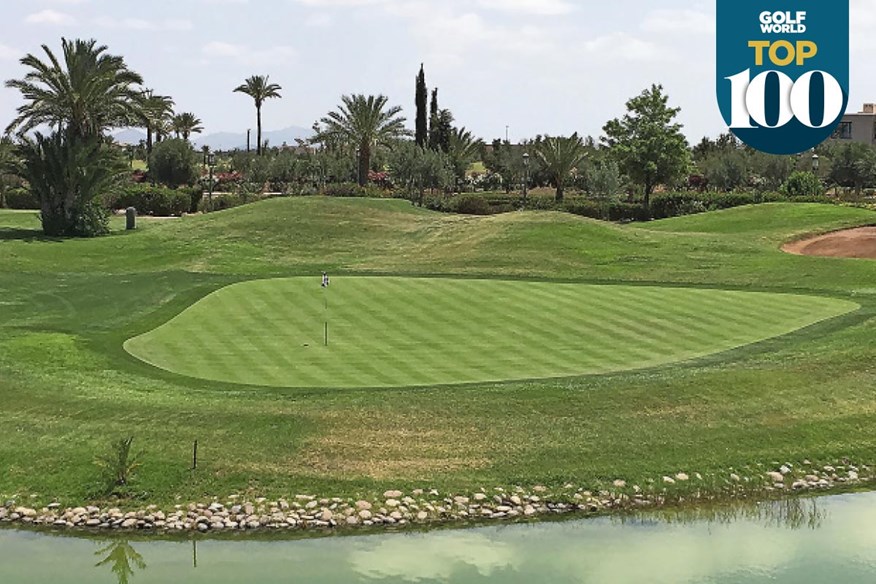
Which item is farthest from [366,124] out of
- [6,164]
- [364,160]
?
[6,164]

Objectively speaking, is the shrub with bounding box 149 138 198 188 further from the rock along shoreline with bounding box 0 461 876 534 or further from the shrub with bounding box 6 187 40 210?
the rock along shoreline with bounding box 0 461 876 534

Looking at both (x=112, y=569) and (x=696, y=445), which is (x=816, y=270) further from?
(x=112, y=569)

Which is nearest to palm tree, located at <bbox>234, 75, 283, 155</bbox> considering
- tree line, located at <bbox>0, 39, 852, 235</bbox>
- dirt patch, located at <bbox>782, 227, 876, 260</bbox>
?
tree line, located at <bbox>0, 39, 852, 235</bbox>

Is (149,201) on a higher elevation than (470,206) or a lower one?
higher

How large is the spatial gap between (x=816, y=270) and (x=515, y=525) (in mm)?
27769

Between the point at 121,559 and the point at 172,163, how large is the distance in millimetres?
76543

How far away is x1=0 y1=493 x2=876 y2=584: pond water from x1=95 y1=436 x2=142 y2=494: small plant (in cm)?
136

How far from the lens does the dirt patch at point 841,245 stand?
4538 cm

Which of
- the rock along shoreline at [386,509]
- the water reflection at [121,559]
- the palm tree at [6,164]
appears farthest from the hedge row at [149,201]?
the water reflection at [121,559]

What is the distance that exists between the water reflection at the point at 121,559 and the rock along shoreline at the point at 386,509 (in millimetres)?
519

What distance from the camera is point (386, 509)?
54.4 ft

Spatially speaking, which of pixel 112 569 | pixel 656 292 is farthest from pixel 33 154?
pixel 112 569

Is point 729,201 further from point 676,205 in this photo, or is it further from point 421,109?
point 421,109

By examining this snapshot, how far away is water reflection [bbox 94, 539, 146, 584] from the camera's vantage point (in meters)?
14.6
